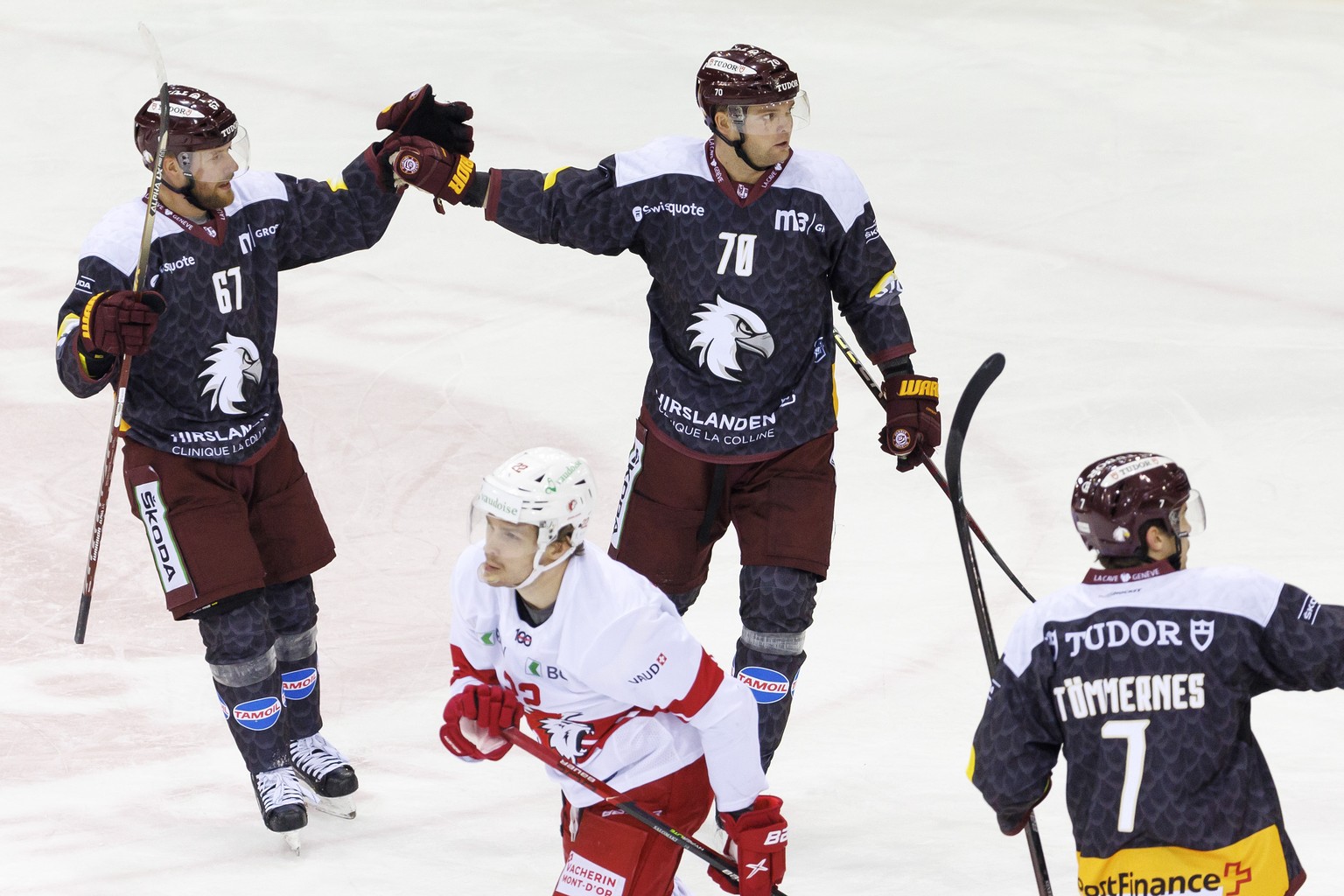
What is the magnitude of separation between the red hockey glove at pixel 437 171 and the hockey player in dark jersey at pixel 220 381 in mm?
15

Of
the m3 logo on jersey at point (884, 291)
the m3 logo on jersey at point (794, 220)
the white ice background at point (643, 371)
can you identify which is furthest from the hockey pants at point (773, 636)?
the m3 logo on jersey at point (794, 220)

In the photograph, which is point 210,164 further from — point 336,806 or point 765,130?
point 336,806

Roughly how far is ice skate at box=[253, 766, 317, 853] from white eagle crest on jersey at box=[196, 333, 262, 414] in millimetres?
812

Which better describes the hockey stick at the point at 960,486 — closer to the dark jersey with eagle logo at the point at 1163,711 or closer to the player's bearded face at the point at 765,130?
the dark jersey with eagle logo at the point at 1163,711

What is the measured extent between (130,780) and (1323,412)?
164 inches

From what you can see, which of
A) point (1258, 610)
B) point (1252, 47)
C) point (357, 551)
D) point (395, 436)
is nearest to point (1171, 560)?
point (1258, 610)

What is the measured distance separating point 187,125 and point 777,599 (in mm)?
1614

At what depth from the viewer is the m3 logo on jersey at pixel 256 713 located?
4219 mm

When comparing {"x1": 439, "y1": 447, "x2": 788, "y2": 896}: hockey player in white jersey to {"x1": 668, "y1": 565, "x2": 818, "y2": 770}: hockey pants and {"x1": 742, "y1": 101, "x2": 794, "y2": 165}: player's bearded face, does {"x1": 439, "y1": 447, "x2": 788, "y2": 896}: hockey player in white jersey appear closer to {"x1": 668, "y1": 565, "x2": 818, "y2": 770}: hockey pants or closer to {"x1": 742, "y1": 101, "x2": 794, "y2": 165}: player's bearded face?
{"x1": 668, "y1": 565, "x2": 818, "y2": 770}: hockey pants

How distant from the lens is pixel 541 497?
3.16m

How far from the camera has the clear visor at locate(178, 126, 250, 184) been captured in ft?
13.4

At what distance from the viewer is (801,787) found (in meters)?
4.50

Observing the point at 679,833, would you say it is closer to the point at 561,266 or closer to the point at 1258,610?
the point at 1258,610

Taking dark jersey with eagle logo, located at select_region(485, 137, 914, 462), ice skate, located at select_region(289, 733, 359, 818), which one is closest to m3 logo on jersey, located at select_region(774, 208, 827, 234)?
dark jersey with eagle logo, located at select_region(485, 137, 914, 462)
